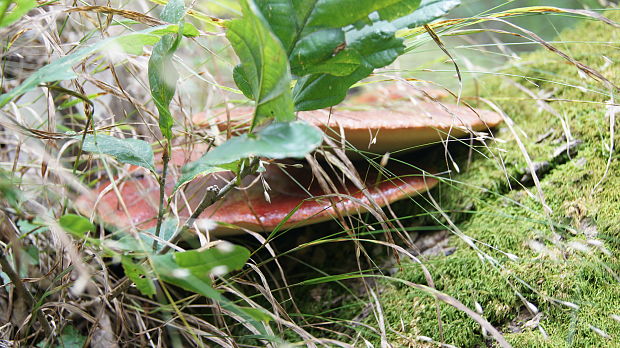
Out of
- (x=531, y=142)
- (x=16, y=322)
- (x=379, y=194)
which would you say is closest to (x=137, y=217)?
(x=16, y=322)

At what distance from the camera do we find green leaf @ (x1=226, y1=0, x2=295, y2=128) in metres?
0.49

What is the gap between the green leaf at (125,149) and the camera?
69cm

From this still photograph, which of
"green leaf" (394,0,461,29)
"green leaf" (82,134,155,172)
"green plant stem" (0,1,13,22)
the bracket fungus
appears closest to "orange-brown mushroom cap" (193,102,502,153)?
the bracket fungus

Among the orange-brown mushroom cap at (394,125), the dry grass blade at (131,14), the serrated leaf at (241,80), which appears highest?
the dry grass blade at (131,14)

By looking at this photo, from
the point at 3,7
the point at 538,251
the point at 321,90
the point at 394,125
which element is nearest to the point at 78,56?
the point at 3,7

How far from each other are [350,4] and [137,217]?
27.6 inches

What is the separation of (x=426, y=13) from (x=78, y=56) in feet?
1.41

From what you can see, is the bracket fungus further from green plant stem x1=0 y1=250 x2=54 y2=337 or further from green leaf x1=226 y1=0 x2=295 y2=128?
green leaf x1=226 y1=0 x2=295 y2=128

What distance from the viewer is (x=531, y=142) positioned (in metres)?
1.11

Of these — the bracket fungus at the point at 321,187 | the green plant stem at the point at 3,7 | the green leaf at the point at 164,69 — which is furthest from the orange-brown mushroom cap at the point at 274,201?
the green plant stem at the point at 3,7

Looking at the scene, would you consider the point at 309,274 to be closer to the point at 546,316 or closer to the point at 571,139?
the point at 546,316

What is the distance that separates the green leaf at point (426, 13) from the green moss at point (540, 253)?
0.74 feet

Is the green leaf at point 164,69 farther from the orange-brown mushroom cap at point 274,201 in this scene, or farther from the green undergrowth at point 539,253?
the green undergrowth at point 539,253

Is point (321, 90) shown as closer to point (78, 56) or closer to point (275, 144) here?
point (275, 144)
